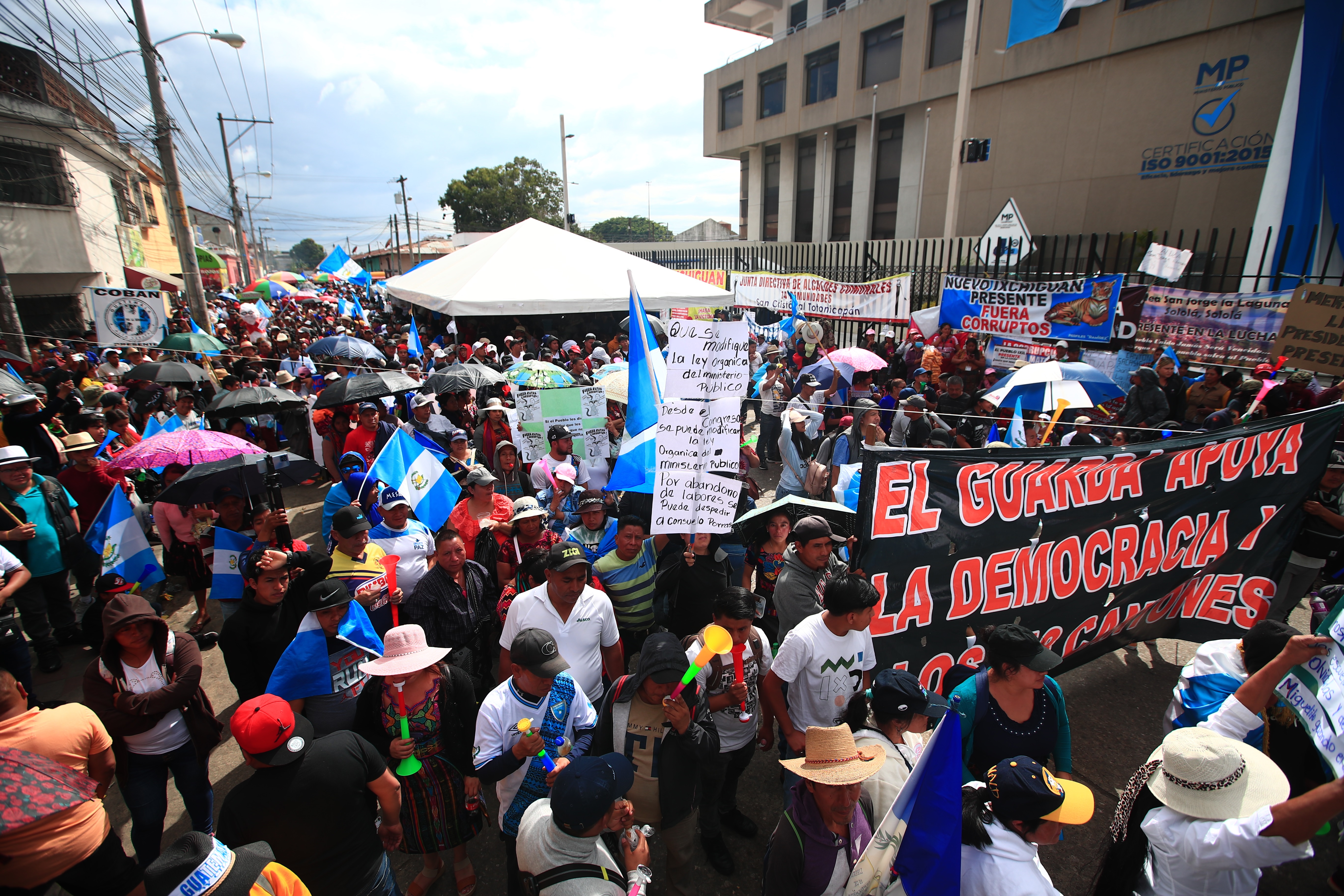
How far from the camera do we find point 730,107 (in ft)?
115

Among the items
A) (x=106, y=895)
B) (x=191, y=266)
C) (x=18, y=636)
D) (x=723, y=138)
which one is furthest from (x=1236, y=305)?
(x=723, y=138)

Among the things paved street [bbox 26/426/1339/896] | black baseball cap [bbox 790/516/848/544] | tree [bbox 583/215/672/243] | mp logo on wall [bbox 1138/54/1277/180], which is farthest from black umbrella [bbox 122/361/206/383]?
tree [bbox 583/215/672/243]

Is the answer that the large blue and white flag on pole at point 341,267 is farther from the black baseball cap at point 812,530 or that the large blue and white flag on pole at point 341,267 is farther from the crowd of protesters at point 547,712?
the black baseball cap at point 812,530

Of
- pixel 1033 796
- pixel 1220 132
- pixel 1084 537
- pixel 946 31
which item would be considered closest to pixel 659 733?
pixel 1033 796

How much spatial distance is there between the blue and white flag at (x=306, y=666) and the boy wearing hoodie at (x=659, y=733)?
4.07ft

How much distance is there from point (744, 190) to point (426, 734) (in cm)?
3861

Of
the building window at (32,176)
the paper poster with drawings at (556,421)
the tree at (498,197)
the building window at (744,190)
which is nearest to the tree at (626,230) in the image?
the tree at (498,197)

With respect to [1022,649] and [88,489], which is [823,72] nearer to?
[88,489]

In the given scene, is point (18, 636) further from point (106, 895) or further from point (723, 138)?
point (723, 138)

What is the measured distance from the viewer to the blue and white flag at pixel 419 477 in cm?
470

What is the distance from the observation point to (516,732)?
265 centimetres

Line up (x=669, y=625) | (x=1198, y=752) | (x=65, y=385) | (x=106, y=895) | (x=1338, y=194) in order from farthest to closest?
(x=1338, y=194) < (x=65, y=385) < (x=669, y=625) < (x=106, y=895) < (x=1198, y=752)

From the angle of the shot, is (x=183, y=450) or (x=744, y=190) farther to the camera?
(x=744, y=190)

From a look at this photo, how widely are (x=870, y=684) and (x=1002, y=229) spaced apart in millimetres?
10918
